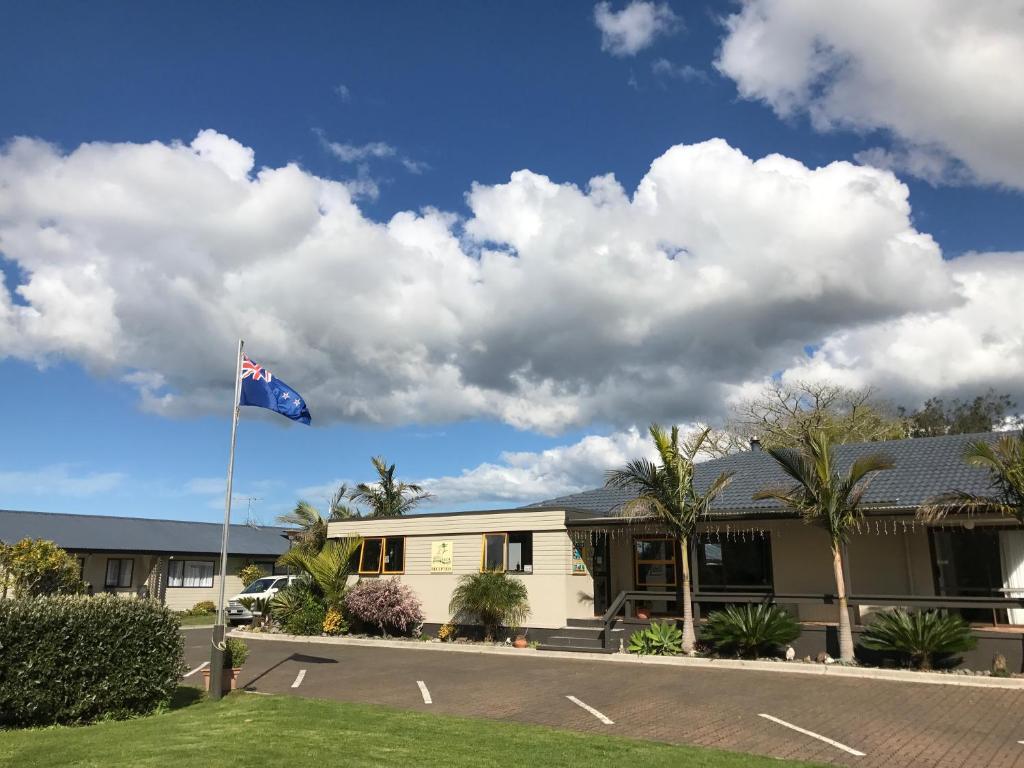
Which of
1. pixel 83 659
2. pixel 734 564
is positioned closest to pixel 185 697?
pixel 83 659

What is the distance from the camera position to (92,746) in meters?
8.91

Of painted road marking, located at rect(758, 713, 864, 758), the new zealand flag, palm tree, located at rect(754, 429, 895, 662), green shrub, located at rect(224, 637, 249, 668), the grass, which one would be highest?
the new zealand flag

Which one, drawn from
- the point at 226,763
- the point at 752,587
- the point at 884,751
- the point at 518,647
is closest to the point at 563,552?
the point at 518,647

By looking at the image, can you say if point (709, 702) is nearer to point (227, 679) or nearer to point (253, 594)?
point (227, 679)

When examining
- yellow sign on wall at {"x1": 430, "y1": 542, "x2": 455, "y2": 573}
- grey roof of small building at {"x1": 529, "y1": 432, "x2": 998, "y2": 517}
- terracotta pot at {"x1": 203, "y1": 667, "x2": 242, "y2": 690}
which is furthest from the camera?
yellow sign on wall at {"x1": 430, "y1": 542, "x2": 455, "y2": 573}

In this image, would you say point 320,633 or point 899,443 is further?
point 320,633

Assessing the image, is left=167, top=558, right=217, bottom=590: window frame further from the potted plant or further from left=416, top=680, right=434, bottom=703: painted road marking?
left=416, top=680, right=434, bottom=703: painted road marking

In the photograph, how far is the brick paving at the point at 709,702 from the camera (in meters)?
9.23

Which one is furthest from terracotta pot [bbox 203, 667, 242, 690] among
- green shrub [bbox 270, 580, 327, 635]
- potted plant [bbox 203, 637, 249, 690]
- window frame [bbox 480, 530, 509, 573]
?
green shrub [bbox 270, 580, 327, 635]

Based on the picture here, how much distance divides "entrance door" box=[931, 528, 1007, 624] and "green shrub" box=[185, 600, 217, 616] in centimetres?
2964

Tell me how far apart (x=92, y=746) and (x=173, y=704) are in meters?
3.33

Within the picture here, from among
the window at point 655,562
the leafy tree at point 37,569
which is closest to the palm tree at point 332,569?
the leafy tree at point 37,569

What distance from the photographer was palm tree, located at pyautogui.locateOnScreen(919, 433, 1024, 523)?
1341 centimetres

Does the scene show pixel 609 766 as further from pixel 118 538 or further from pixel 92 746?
pixel 118 538
